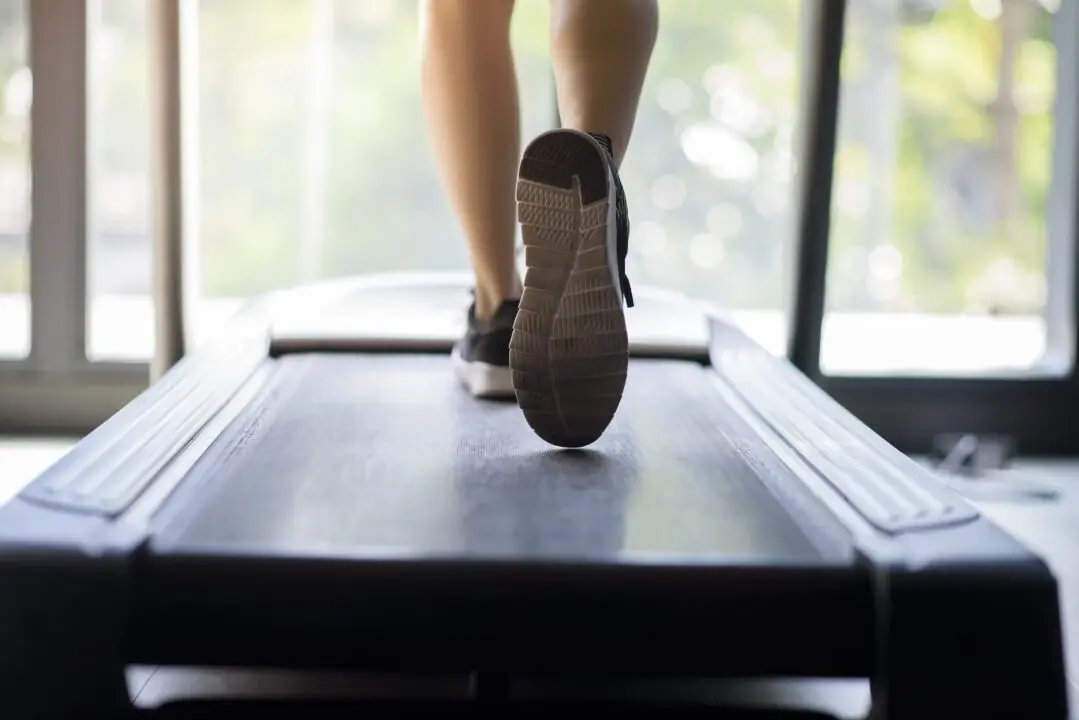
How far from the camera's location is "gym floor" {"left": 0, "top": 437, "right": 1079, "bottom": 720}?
1207 mm

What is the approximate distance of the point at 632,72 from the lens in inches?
54.6

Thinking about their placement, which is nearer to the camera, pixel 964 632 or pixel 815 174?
pixel 964 632

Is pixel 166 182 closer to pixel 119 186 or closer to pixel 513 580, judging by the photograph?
pixel 119 186

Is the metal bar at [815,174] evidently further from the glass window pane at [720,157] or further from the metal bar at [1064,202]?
the metal bar at [1064,202]

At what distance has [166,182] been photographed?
7.05 feet

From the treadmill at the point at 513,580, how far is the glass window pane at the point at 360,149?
4.57ft

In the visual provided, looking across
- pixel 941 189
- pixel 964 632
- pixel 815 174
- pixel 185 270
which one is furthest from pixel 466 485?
pixel 941 189

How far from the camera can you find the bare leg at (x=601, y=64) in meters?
1.36

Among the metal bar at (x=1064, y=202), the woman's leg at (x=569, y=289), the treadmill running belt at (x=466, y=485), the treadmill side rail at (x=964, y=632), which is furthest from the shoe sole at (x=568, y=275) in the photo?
the metal bar at (x=1064, y=202)

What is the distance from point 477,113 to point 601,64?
16 centimetres

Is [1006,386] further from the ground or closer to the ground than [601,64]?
closer to the ground

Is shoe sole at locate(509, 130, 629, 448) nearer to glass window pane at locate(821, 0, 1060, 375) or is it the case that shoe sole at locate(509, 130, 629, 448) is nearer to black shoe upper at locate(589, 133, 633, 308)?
black shoe upper at locate(589, 133, 633, 308)

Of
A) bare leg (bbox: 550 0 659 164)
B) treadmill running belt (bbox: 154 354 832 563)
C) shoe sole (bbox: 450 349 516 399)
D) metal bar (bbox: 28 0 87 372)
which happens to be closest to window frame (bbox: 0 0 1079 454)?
metal bar (bbox: 28 0 87 372)

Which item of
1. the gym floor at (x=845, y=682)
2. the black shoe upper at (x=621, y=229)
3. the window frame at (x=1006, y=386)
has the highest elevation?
the black shoe upper at (x=621, y=229)
